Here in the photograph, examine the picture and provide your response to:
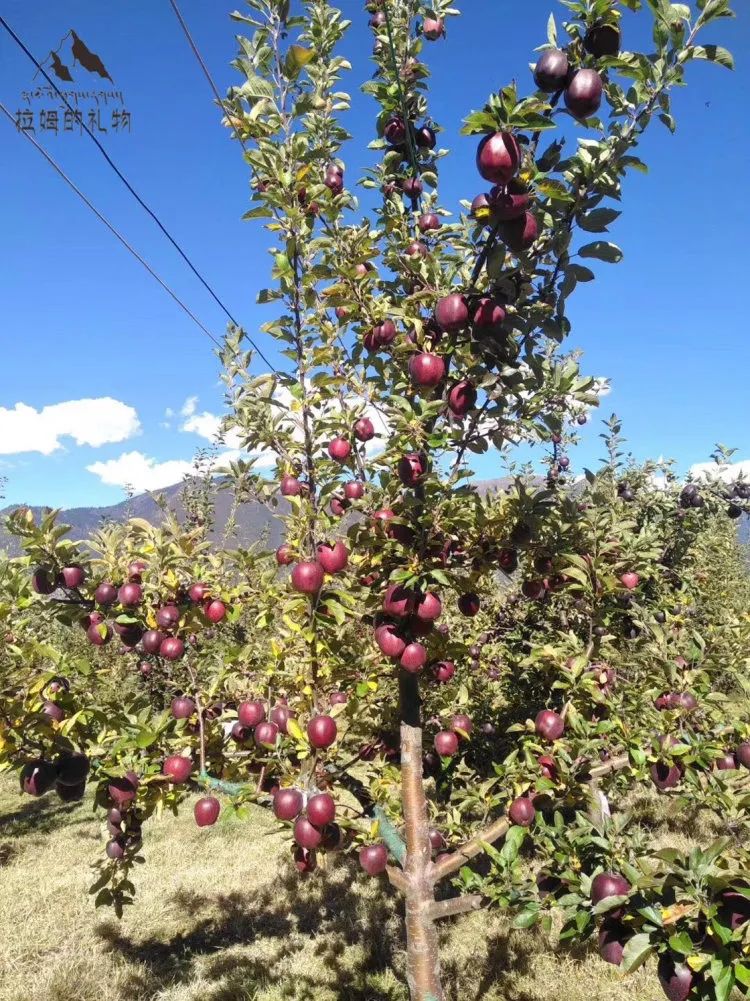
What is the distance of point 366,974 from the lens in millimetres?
4703

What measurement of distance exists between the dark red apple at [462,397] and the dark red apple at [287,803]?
1693 millimetres

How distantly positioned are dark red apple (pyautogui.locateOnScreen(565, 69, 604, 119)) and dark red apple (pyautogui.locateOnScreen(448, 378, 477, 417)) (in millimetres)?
958

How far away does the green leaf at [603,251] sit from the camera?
1959 millimetres

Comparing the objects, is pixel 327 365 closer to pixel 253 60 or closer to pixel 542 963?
pixel 253 60

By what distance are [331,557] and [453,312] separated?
3.58ft

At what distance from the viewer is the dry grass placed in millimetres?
4516

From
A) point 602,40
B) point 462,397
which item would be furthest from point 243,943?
point 602,40

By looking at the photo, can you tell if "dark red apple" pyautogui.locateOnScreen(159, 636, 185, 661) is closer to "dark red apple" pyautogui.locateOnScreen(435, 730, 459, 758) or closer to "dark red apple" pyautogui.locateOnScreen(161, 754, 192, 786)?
"dark red apple" pyautogui.locateOnScreen(161, 754, 192, 786)

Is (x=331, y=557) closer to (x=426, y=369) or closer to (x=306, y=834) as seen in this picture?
(x=426, y=369)

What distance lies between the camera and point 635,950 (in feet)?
5.54

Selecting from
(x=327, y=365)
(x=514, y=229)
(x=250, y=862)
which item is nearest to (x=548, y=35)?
(x=514, y=229)

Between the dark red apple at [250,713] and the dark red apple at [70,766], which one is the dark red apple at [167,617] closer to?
the dark red apple at [250,713]

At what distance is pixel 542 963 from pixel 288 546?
4.51 m

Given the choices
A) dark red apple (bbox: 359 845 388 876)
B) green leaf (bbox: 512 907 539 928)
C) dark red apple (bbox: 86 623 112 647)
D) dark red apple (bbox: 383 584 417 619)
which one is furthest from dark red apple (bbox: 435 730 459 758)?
dark red apple (bbox: 86 623 112 647)
